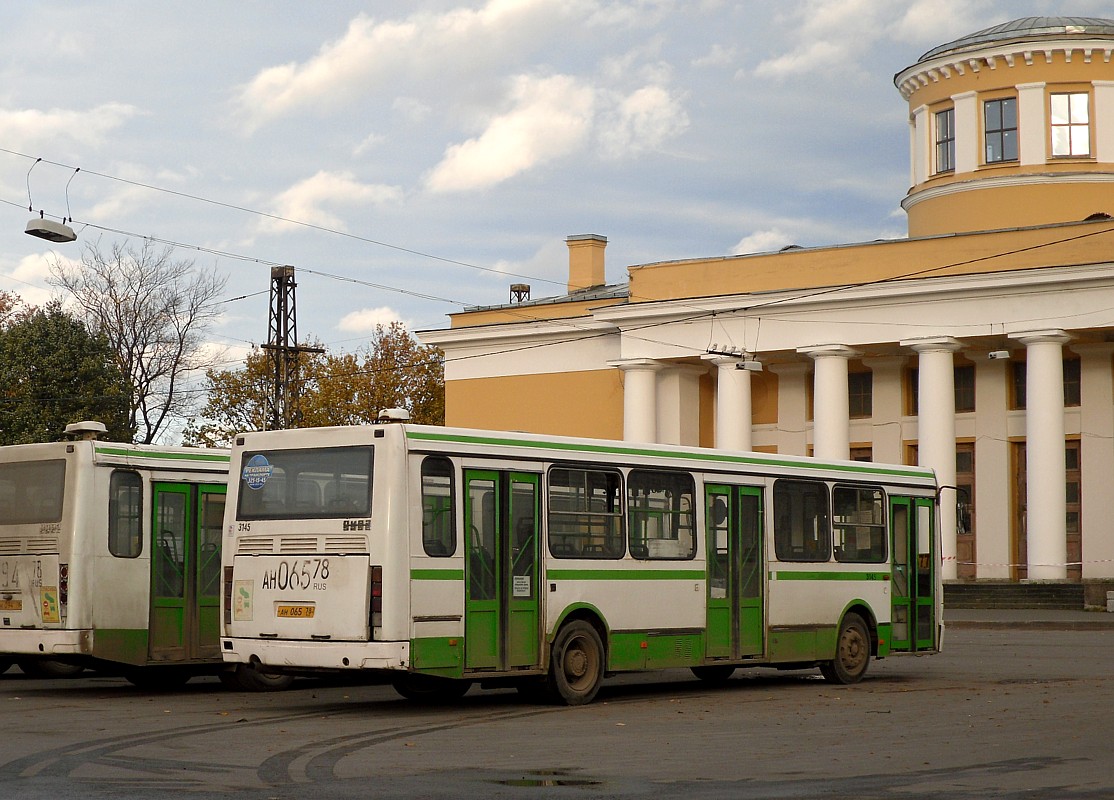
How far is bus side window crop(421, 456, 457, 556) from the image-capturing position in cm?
1510

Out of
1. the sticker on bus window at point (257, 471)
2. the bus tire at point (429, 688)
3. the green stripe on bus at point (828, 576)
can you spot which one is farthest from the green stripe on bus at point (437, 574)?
the green stripe on bus at point (828, 576)

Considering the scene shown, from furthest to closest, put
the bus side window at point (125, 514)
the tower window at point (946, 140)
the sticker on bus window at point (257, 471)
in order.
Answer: the tower window at point (946, 140) → the bus side window at point (125, 514) → the sticker on bus window at point (257, 471)

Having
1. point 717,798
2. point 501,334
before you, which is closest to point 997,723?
point 717,798

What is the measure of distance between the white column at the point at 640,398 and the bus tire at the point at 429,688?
101ft

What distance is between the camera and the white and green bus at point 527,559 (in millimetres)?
14953

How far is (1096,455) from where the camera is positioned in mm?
43219

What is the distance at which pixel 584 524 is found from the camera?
1672cm

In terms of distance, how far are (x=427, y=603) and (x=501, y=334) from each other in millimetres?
37951

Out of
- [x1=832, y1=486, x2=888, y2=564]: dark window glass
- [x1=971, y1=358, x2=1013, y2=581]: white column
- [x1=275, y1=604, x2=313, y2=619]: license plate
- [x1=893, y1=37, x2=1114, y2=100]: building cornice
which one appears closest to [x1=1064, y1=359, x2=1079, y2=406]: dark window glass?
[x1=971, y1=358, x2=1013, y2=581]: white column

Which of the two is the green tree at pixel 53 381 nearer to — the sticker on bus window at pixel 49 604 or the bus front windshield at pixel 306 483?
the sticker on bus window at pixel 49 604

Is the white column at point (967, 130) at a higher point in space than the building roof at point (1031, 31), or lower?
lower

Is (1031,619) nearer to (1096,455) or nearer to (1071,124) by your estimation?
(1096,455)

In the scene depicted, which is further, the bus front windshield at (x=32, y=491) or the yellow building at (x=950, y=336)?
the yellow building at (x=950, y=336)

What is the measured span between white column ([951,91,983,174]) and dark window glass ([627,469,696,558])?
106 feet
